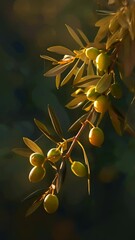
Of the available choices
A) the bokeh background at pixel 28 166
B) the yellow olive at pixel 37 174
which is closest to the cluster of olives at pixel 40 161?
the yellow olive at pixel 37 174

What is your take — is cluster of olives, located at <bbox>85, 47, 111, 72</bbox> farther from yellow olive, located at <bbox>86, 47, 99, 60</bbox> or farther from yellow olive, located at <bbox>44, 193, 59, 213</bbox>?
yellow olive, located at <bbox>44, 193, 59, 213</bbox>

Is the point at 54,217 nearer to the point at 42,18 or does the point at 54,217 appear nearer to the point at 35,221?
the point at 35,221

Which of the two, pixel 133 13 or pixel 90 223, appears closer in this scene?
pixel 133 13

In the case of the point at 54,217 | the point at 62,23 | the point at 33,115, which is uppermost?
the point at 62,23

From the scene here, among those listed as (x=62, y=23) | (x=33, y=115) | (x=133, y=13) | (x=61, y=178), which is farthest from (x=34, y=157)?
(x=33, y=115)

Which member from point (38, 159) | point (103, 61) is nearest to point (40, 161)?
point (38, 159)

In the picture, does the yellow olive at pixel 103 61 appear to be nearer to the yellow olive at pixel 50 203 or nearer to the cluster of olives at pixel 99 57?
the cluster of olives at pixel 99 57

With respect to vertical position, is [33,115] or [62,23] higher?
[62,23]
